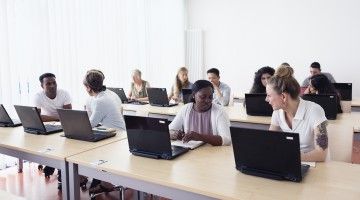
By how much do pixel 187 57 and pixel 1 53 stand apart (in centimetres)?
427

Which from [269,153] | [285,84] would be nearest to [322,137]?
[285,84]

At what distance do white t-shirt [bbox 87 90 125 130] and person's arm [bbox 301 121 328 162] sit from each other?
1.82m

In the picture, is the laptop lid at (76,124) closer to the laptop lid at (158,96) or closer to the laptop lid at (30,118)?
the laptop lid at (30,118)

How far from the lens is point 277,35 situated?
6.68 metres

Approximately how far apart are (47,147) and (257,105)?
2208 millimetres

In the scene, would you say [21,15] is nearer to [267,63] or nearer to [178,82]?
[178,82]

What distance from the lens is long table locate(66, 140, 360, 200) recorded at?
1557mm

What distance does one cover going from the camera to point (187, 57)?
7.75 m

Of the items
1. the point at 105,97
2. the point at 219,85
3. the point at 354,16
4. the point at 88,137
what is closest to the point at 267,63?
the point at 354,16

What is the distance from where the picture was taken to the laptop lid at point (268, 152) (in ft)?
5.17

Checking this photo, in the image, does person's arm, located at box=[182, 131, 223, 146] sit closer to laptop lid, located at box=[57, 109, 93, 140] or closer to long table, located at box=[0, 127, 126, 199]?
long table, located at box=[0, 127, 126, 199]

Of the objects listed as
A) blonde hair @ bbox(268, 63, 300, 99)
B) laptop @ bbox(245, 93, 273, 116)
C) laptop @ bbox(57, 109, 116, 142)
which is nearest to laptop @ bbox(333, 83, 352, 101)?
laptop @ bbox(245, 93, 273, 116)

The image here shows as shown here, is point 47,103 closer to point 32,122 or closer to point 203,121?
point 32,122

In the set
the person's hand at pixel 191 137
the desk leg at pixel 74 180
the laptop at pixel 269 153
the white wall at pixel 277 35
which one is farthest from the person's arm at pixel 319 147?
the white wall at pixel 277 35
